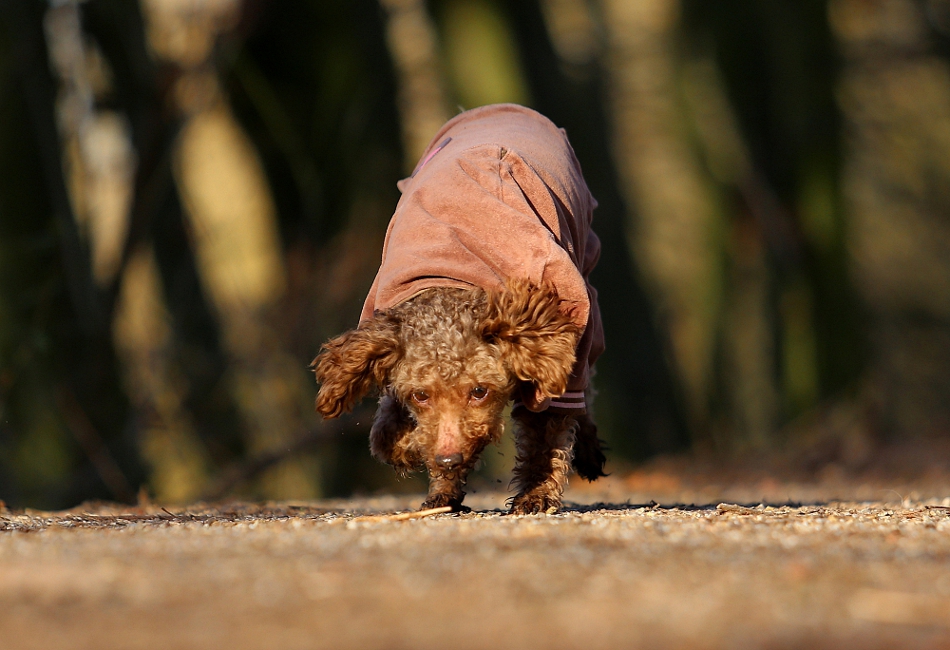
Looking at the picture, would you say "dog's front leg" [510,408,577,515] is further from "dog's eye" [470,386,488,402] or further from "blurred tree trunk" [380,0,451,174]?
"blurred tree trunk" [380,0,451,174]

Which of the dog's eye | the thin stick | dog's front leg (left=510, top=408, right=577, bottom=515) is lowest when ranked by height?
dog's front leg (left=510, top=408, right=577, bottom=515)

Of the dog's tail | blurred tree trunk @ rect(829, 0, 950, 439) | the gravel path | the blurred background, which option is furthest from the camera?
blurred tree trunk @ rect(829, 0, 950, 439)

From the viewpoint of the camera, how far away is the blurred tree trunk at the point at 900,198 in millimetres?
17047

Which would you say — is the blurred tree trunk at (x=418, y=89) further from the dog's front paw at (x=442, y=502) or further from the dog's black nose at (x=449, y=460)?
the dog's black nose at (x=449, y=460)

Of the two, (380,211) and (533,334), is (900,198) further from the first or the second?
(533,334)

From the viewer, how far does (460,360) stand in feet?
17.6

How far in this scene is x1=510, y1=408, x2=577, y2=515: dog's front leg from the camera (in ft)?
18.6

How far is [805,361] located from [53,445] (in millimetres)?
8787

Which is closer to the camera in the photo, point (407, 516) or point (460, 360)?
point (407, 516)

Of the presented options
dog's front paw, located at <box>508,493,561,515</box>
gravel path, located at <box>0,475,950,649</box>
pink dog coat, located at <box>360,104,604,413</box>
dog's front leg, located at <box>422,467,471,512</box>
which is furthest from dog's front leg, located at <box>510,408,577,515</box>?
gravel path, located at <box>0,475,950,649</box>

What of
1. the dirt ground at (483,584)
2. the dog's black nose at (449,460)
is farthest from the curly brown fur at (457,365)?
the dirt ground at (483,584)

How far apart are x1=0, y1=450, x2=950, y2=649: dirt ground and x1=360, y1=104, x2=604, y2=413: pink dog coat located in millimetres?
1227

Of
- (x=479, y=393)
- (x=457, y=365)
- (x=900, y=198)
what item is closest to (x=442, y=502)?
(x=479, y=393)

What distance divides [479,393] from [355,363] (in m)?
0.55
